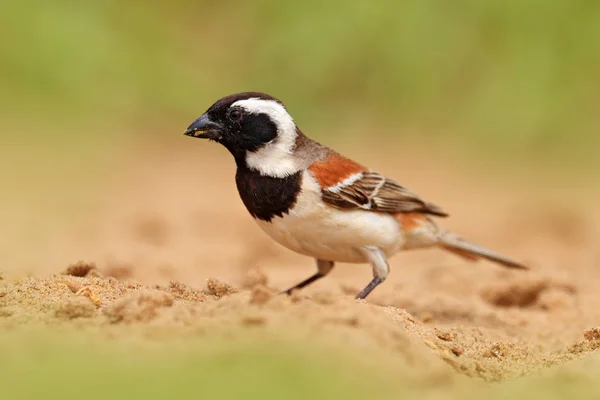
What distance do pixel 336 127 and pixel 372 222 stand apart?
26.7 feet

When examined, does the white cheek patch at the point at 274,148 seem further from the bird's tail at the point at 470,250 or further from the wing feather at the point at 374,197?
the bird's tail at the point at 470,250

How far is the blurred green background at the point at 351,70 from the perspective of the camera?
14391 millimetres

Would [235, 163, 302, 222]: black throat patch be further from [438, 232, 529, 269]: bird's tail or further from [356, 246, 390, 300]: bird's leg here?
[438, 232, 529, 269]: bird's tail

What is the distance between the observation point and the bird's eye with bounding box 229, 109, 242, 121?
6309 mm

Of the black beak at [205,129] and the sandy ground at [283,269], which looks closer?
the sandy ground at [283,269]

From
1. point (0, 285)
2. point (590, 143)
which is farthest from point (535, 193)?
point (0, 285)

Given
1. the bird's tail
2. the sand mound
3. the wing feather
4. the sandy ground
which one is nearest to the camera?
the sand mound

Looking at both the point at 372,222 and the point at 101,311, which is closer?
the point at 101,311

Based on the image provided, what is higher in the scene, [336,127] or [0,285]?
[336,127]

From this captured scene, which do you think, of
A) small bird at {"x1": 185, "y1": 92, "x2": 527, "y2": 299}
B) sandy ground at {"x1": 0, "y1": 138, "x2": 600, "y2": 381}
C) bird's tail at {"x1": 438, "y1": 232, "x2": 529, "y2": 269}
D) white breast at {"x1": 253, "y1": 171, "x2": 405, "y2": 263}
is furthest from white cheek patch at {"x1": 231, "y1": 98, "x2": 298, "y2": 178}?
bird's tail at {"x1": 438, "y1": 232, "x2": 529, "y2": 269}

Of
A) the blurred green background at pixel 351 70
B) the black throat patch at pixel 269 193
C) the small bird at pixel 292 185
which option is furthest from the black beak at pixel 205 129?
the blurred green background at pixel 351 70

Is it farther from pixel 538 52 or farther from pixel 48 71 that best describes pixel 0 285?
pixel 538 52

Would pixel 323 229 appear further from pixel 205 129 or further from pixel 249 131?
pixel 205 129

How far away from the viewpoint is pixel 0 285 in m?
5.56
